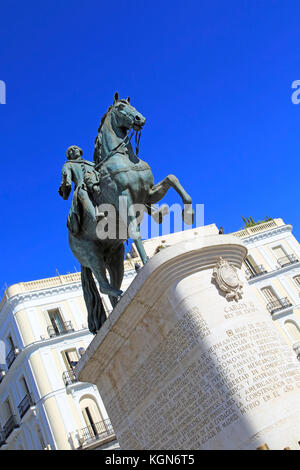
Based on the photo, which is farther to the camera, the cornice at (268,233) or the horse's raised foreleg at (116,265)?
the cornice at (268,233)

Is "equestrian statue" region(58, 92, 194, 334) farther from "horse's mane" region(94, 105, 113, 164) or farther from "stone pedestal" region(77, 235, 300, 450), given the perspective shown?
"stone pedestal" region(77, 235, 300, 450)

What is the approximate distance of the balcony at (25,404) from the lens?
29.0 m

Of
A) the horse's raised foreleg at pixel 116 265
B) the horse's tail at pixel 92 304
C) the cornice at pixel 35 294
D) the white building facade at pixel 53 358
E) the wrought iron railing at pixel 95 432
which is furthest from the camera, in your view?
the cornice at pixel 35 294

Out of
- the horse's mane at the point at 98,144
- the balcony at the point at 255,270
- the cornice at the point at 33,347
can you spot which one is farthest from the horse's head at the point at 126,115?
the balcony at the point at 255,270

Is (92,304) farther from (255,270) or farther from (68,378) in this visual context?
(255,270)

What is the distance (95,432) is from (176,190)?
23.2 metres

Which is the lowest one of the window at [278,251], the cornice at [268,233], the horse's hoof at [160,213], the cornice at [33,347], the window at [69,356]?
the horse's hoof at [160,213]

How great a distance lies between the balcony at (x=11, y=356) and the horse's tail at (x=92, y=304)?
23391mm

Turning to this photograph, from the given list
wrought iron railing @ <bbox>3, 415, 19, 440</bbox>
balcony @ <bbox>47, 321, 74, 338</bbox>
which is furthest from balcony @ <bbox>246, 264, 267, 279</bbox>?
wrought iron railing @ <bbox>3, 415, 19, 440</bbox>

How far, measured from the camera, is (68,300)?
31984mm

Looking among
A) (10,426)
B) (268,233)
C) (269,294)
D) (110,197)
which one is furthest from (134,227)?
(268,233)

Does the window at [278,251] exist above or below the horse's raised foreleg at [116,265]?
above

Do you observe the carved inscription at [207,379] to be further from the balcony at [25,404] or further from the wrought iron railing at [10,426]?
the wrought iron railing at [10,426]
